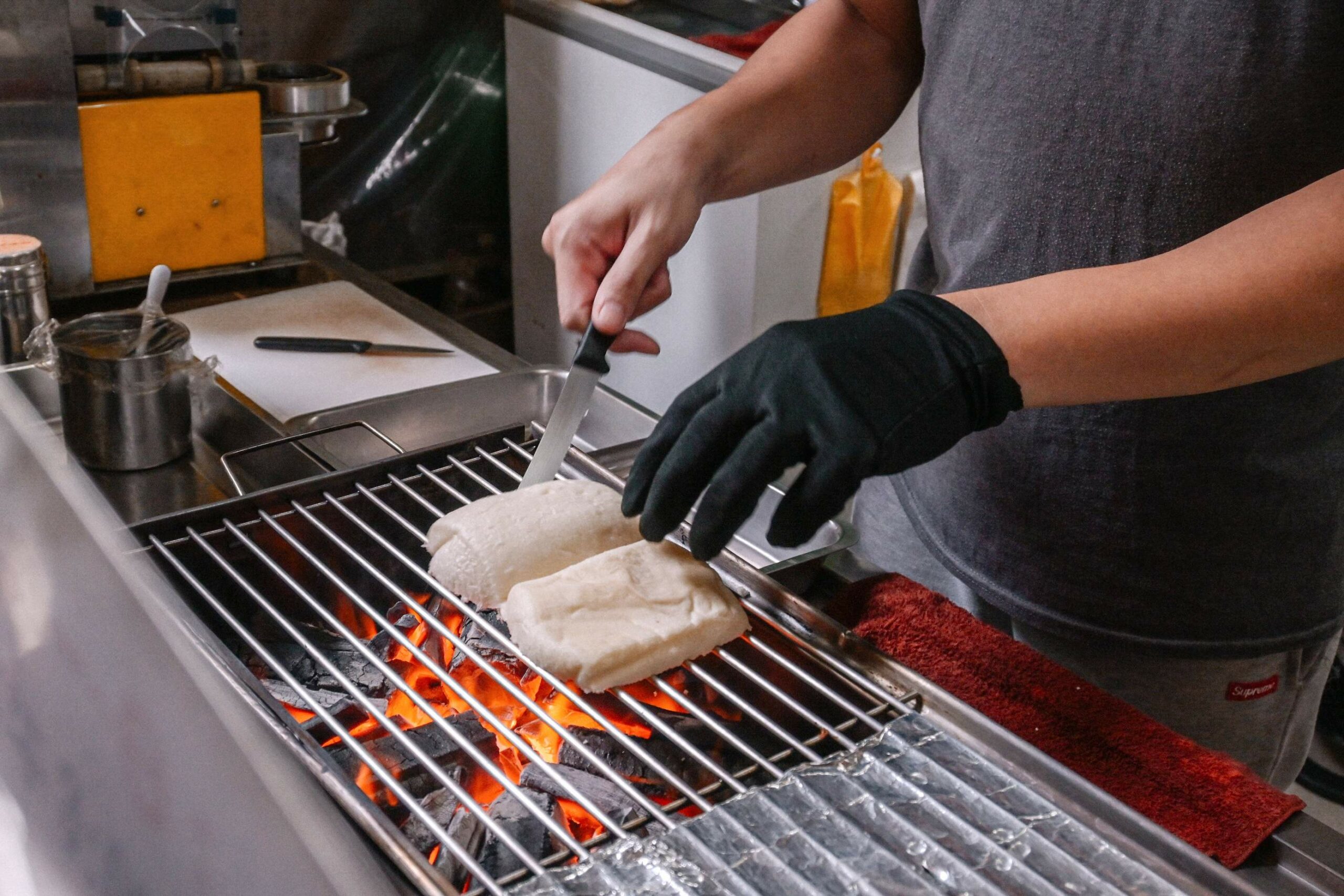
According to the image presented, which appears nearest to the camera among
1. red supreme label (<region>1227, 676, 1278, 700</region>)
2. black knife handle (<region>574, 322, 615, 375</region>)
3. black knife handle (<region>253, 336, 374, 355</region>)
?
black knife handle (<region>574, 322, 615, 375</region>)

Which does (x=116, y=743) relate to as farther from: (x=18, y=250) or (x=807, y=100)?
(x=18, y=250)

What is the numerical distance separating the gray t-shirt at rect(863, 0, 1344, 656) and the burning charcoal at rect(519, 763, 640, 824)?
2.18ft

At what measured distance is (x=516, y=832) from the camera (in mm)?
875

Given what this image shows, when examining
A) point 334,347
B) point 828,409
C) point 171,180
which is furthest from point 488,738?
point 171,180

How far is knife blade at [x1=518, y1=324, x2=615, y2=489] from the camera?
3.98 feet

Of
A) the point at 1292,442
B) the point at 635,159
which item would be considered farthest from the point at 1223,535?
the point at 635,159

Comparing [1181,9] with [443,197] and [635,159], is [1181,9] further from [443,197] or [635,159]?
[443,197]

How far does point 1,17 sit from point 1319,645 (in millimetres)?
2151

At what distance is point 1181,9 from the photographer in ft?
3.85

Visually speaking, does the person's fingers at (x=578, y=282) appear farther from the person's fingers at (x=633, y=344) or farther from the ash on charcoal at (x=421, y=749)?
the ash on charcoal at (x=421, y=749)

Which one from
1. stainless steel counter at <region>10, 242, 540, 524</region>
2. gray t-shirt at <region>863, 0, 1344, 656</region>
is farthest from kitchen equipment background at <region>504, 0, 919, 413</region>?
gray t-shirt at <region>863, 0, 1344, 656</region>

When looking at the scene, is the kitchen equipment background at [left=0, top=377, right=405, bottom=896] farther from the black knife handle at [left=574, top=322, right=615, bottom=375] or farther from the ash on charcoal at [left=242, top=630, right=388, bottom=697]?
the black knife handle at [left=574, top=322, right=615, bottom=375]

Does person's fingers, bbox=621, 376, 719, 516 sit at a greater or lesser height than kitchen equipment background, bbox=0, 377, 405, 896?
lesser

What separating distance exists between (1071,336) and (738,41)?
1.84 m
